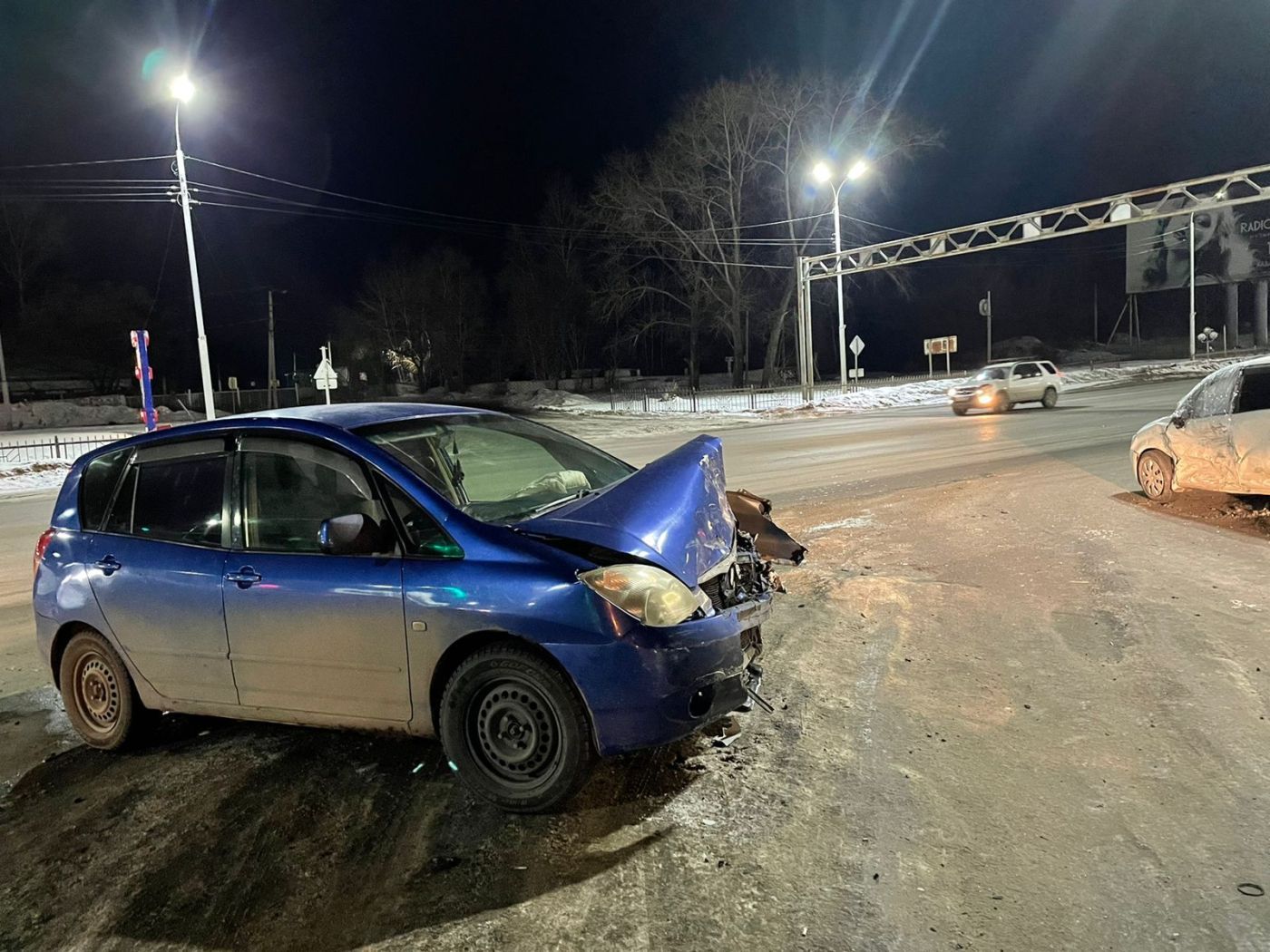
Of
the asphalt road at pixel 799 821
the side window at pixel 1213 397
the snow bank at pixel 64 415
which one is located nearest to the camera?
the asphalt road at pixel 799 821

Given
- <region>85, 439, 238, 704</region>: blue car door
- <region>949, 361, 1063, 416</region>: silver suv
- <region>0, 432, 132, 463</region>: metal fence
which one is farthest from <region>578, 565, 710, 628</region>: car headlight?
<region>0, 432, 132, 463</region>: metal fence

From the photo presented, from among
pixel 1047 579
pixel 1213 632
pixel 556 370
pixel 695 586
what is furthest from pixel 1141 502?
pixel 556 370

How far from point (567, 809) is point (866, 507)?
25.0ft

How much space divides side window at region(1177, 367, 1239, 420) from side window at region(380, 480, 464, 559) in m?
8.50

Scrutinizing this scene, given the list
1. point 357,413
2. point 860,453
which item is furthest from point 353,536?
point 860,453

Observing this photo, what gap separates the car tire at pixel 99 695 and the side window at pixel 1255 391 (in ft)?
31.8

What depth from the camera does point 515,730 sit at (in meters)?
3.50

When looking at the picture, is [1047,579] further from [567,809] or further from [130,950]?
[130,950]

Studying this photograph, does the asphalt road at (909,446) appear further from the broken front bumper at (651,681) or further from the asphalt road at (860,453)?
the broken front bumper at (651,681)

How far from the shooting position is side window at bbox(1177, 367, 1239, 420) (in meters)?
8.65

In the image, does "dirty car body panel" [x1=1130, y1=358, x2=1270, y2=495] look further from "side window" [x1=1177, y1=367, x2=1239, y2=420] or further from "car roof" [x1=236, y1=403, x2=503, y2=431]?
"car roof" [x1=236, y1=403, x2=503, y2=431]

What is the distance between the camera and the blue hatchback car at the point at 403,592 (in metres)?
3.32

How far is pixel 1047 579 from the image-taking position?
22.2 ft

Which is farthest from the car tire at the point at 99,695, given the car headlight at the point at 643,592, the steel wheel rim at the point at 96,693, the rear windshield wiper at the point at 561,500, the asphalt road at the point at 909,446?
the asphalt road at the point at 909,446
